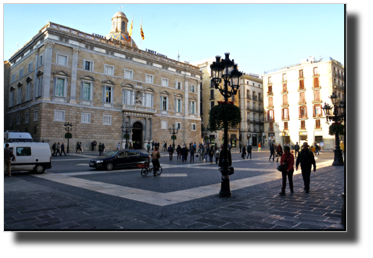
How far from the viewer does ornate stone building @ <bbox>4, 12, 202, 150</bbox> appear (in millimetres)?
30844

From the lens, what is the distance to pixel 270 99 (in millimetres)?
55281

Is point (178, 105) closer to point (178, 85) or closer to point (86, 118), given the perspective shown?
point (178, 85)

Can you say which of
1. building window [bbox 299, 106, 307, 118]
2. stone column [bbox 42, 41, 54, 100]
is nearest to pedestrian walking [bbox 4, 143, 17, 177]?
stone column [bbox 42, 41, 54, 100]

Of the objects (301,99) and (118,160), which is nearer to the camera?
(118,160)

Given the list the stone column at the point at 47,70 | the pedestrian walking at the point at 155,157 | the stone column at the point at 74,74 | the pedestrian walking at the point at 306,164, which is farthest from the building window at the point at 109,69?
the pedestrian walking at the point at 306,164

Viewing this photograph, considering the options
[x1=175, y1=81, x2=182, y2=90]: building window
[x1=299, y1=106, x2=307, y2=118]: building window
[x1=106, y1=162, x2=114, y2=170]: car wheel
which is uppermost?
[x1=175, y1=81, x2=182, y2=90]: building window

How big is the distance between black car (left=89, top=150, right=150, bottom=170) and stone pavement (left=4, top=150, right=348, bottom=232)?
7430 millimetres

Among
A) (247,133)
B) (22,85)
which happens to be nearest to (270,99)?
(247,133)

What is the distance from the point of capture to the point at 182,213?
558cm

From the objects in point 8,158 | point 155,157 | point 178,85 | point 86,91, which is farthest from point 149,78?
point 8,158

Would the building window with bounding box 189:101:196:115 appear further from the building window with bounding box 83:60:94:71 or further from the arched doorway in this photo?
the building window with bounding box 83:60:94:71

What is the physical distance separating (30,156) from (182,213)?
1091 centimetres
